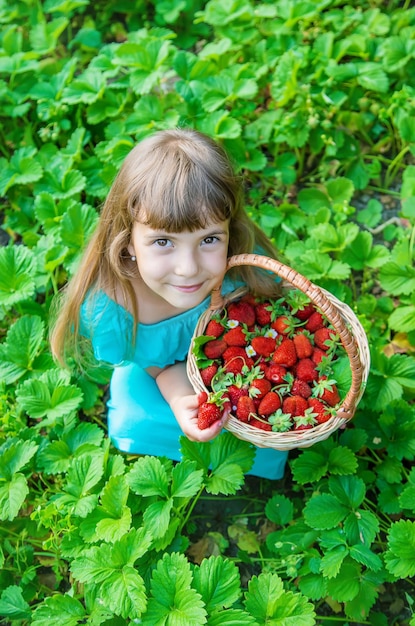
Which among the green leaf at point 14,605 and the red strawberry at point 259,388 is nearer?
the red strawberry at point 259,388

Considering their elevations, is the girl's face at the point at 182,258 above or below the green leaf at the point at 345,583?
above

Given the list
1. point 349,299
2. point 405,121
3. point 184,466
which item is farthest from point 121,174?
point 405,121

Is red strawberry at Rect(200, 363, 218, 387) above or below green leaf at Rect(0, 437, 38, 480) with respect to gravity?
above

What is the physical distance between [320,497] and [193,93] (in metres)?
1.64

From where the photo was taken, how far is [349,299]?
7.23 ft

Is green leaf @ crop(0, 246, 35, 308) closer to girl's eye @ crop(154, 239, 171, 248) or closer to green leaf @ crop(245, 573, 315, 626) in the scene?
girl's eye @ crop(154, 239, 171, 248)

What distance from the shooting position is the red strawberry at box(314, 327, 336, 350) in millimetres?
1715

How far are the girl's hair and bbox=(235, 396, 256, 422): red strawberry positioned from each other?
0.34m

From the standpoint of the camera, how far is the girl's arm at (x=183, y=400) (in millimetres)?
1587

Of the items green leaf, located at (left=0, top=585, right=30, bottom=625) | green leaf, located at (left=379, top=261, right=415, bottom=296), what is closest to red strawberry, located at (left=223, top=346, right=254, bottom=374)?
green leaf, located at (left=379, top=261, right=415, bottom=296)

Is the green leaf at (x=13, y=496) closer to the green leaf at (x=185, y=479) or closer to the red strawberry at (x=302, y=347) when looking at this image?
the green leaf at (x=185, y=479)

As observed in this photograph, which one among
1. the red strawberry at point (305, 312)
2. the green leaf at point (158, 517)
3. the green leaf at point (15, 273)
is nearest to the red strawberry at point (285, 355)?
the red strawberry at point (305, 312)

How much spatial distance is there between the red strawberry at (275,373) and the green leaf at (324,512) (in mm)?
364

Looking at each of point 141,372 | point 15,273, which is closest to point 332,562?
point 141,372
